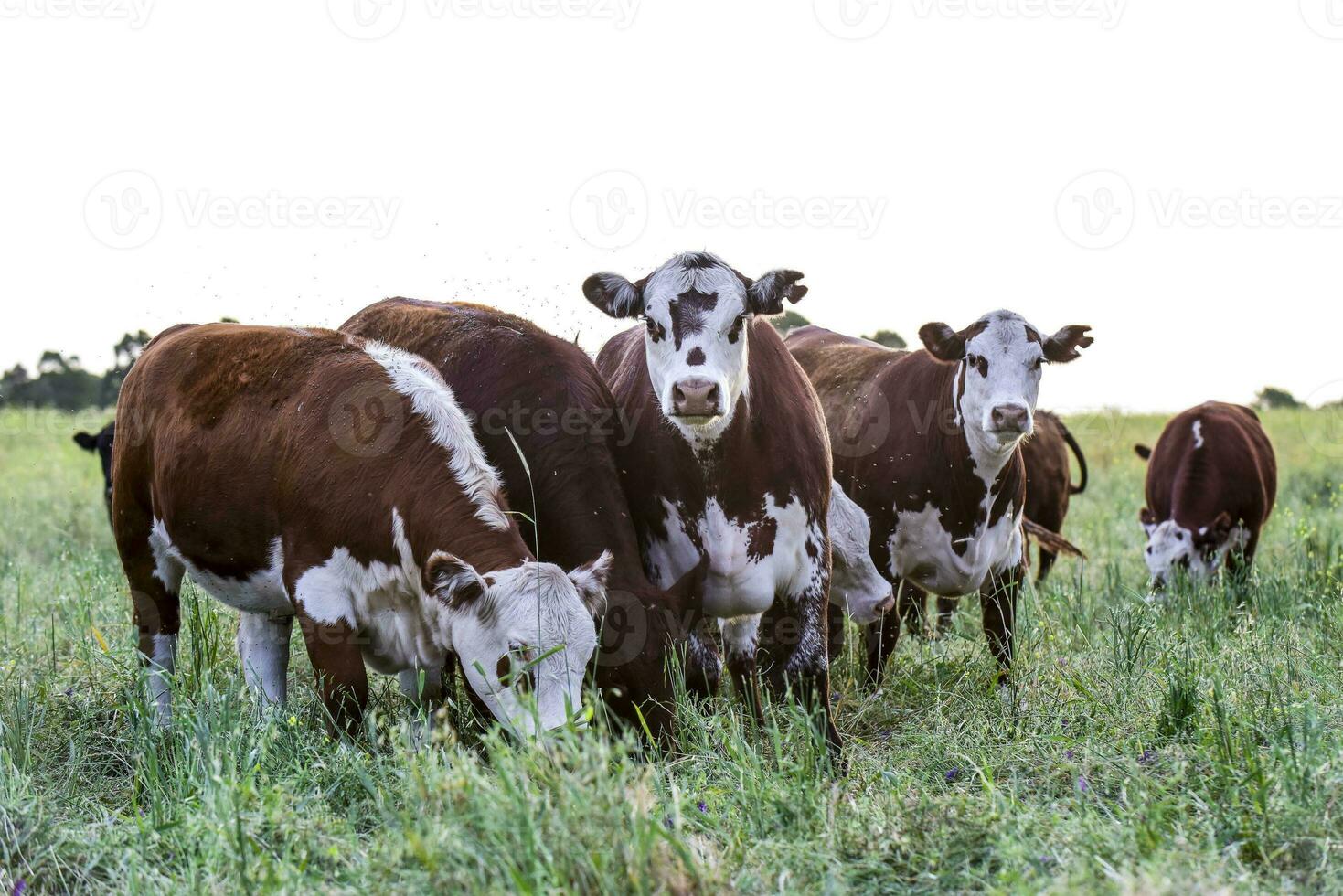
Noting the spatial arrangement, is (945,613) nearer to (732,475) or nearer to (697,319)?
(732,475)

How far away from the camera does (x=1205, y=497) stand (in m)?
9.82

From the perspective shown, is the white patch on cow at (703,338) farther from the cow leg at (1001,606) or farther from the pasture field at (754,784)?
the cow leg at (1001,606)

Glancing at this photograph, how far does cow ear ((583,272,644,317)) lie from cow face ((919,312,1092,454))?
204 cm

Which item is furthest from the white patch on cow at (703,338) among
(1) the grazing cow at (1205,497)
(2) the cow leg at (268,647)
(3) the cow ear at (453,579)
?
(1) the grazing cow at (1205,497)

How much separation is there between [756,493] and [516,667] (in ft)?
5.06

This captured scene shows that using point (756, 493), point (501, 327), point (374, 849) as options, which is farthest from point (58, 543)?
point (374, 849)

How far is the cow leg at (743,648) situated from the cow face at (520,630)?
133cm

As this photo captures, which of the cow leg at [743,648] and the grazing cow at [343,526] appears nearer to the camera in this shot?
the grazing cow at [343,526]

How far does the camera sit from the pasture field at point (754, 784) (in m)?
3.16

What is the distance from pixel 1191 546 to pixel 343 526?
714 cm

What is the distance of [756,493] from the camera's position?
537 cm

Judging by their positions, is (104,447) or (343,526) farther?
(104,447)

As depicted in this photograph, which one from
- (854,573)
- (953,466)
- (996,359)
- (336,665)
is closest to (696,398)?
(336,665)

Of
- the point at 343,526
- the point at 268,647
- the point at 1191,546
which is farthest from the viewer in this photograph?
the point at 1191,546
